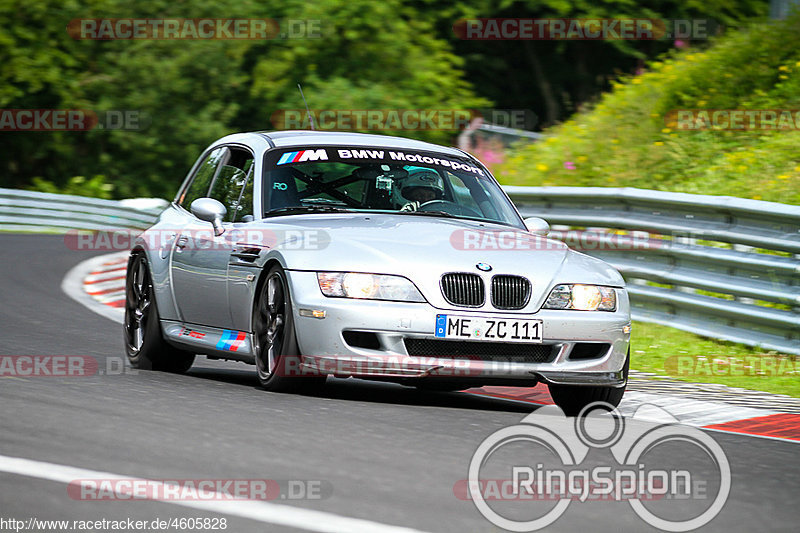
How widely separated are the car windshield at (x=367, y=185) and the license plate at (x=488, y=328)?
1.46 metres

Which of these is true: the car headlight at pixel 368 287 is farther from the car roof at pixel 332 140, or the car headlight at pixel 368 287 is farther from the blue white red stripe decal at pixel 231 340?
the car roof at pixel 332 140

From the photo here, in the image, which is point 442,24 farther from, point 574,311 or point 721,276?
point 574,311

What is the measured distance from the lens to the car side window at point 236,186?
8.88m

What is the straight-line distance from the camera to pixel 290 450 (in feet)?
19.1

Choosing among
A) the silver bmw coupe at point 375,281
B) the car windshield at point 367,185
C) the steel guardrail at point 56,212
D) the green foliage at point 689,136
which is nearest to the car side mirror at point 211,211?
the silver bmw coupe at point 375,281

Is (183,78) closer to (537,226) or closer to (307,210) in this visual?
(537,226)

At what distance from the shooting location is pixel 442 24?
43.5 m

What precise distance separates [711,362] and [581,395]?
2845mm

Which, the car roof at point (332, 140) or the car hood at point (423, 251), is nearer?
the car hood at point (423, 251)

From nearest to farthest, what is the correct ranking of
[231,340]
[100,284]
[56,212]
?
[231,340] → [100,284] → [56,212]

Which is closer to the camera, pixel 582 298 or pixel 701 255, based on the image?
pixel 582 298

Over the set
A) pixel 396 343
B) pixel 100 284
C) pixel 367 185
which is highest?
pixel 367 185

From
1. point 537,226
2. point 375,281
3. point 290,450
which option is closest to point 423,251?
point 375,281

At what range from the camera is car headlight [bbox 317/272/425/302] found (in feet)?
24.2
